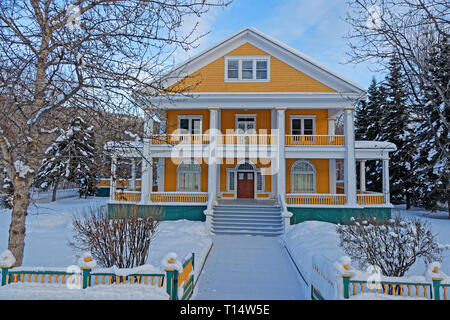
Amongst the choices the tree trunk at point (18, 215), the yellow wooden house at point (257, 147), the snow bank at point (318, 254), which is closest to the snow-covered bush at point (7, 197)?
the tree trunk at point (18, 215)

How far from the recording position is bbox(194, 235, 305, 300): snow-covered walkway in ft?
21.4

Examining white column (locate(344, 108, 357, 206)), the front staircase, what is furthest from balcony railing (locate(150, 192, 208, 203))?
white column (locate(344, 108, 357, 206))

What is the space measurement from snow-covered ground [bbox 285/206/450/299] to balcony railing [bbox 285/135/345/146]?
483 cm

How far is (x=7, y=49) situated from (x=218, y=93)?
11260 millimetres

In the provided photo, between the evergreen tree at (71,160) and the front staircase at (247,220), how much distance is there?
20.2 feet

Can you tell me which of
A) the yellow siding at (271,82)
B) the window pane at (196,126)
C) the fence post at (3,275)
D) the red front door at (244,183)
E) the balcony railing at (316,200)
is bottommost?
the fence post at (3,275)

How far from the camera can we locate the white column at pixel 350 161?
1504cm

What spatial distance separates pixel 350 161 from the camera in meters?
15.3

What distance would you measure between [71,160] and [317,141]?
1406cm

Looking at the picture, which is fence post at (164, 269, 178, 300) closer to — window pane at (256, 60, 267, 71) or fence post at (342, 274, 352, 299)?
fence post at (342, 274, 352, 299)

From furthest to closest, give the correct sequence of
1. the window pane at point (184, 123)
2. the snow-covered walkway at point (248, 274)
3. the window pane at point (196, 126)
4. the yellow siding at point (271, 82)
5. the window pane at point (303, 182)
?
1. the window pane at point (184, 123)
2. the window pane at point (196, 126)
3. the window pane at point (303, 182)
4. the yellow siding at point (271, 82)
5. the snow-covered walkway at point (248, 274)

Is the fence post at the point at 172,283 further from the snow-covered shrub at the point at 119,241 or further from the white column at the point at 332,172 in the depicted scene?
the white column at the point at 332,172
